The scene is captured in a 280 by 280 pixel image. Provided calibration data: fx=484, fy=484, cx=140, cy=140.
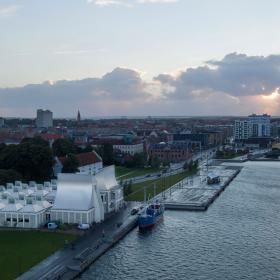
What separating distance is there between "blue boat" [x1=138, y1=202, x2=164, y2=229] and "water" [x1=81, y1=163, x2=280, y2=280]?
39cm

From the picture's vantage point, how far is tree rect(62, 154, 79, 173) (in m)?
32.1

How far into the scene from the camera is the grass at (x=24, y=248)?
14.2 m

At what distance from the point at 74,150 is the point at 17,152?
1050cm

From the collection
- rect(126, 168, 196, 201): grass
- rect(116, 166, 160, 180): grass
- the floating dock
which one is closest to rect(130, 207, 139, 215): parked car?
the floating dock

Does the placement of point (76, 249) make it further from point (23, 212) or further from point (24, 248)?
point (23, 212)

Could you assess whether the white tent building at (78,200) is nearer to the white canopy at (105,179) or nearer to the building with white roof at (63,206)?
the building with white roof at (63,206)

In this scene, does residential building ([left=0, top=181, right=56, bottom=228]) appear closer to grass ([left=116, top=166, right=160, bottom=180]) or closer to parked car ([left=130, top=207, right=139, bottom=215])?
parked car ([left=130, top=207, right=139, bottom=215])

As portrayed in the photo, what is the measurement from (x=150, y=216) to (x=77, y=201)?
3.21 metres

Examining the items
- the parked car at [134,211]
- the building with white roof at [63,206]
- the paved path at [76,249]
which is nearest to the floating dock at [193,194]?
the parked car at [134,211]

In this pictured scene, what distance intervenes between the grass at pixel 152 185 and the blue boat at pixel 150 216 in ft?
11.6

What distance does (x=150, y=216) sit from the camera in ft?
67.7

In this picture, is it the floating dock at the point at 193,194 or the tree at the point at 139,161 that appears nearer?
the floating dock at the point at 193,194

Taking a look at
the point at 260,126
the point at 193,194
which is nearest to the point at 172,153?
the point at 193,194

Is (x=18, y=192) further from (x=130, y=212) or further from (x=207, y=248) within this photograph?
(x=207, y=248)
